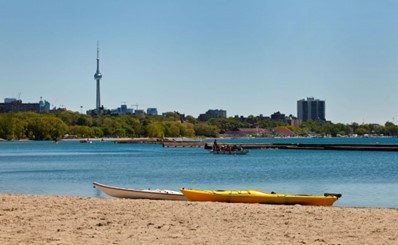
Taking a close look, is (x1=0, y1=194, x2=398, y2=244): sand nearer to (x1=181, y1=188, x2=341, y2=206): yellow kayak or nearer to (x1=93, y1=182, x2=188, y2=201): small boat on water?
(x1=181, y1=188, x2=341, y2=206): yellow kayak

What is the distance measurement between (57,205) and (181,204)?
4.36m

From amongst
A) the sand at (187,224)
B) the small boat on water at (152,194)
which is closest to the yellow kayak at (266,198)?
the small boat on water at (152,194)

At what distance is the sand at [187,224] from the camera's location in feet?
57.9

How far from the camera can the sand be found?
1766 centimetres

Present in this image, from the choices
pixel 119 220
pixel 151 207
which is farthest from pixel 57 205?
pixel 119 220

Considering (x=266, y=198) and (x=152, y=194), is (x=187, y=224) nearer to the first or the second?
(x=266, y=198)

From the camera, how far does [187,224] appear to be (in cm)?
2044

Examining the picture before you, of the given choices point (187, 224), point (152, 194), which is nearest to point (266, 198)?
point (152, 194)

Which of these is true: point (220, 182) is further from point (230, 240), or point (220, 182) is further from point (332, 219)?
point (230, 240)

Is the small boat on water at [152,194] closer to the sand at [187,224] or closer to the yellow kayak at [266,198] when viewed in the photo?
the yellow kayak at [266,198]

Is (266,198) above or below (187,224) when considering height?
above

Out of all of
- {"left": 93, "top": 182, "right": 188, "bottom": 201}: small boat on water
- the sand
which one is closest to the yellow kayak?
{"left": 93, "top": 182, "right": 188, "bottom": 201}: small boat on water

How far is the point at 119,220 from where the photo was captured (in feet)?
69.5

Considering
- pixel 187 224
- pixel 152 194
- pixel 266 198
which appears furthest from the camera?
pixel 152 194
